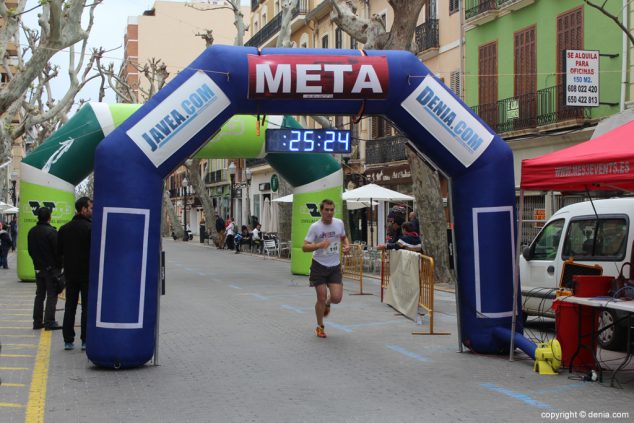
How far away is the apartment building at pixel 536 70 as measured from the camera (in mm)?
21297

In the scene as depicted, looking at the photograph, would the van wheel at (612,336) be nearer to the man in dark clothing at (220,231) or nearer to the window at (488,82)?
the window at (488,82)

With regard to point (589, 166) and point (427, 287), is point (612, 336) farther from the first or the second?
point (589, 166)

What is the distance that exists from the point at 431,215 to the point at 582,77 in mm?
4777

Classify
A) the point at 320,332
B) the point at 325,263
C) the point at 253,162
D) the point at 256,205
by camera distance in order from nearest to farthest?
the point at 325,263, the point at 320,332, the point at 253,162, the point at 256,205

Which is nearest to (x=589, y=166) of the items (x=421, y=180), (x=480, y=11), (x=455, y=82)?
A: (x=421, y=180)

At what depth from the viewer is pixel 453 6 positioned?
2967 cm

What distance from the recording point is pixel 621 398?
7.77 metres

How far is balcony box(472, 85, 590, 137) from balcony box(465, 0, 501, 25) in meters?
2.65

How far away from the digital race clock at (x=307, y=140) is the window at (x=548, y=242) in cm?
331

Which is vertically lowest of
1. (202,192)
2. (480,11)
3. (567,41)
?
(202,192)

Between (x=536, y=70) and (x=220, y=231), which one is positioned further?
(x=220, y=231)

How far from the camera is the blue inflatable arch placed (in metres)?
9.34

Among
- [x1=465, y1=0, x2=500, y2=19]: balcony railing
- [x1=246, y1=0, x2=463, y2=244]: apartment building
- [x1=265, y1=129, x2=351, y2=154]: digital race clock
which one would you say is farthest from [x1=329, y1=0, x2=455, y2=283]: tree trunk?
[x1=265, y1=129, x2=351, y2=154]: digital race clock

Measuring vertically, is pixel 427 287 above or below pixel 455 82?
below
